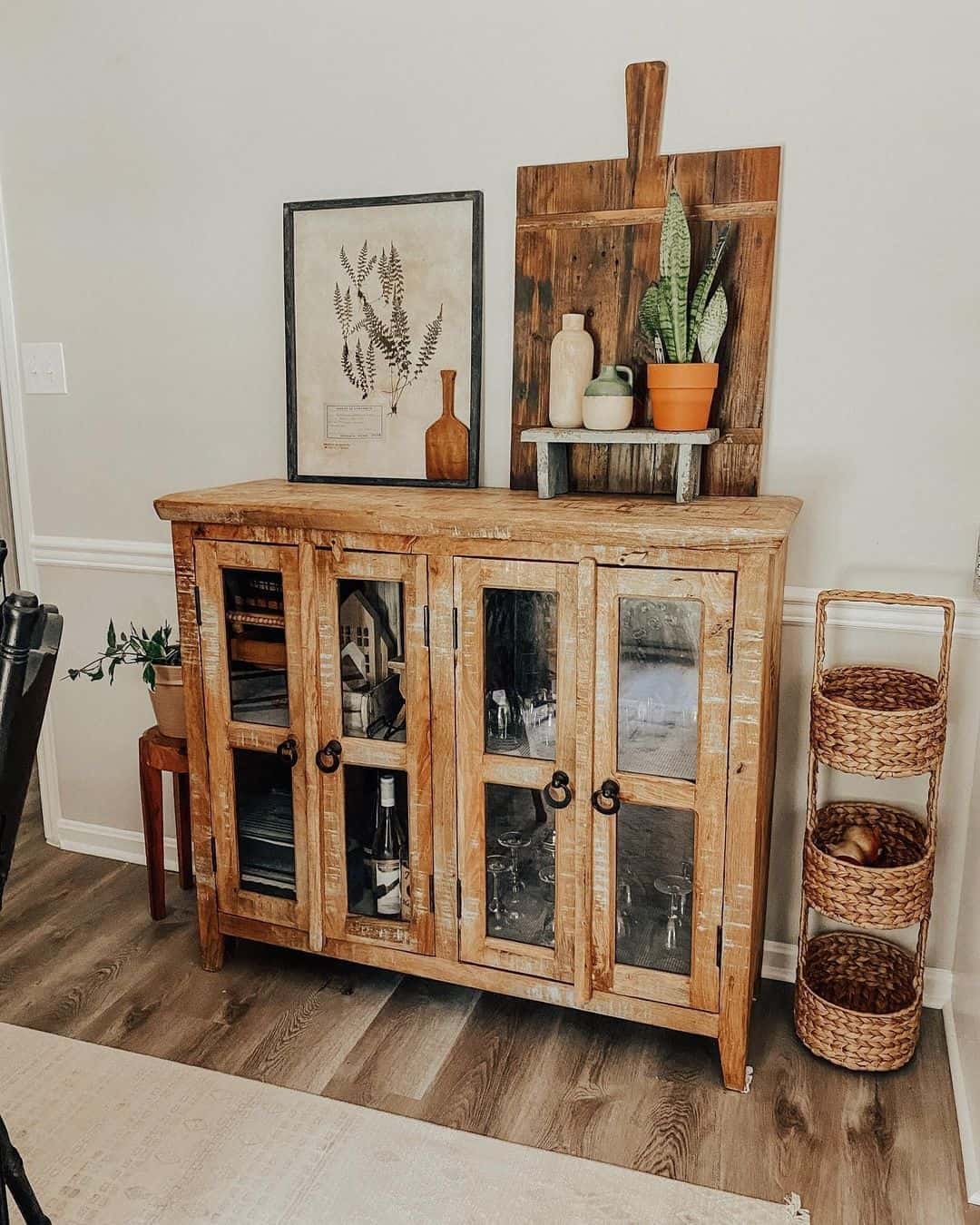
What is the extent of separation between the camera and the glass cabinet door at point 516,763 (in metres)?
1.90

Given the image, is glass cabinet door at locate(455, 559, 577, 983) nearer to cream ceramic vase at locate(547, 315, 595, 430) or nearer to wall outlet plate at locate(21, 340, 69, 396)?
cream ceramic vase at locate(547, 315, 595, 430)

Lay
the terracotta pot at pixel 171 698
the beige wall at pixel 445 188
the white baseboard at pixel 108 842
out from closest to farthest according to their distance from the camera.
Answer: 1. the beige wall at pixel 445 188
2. the terracotta pot at pixel 171 698
3. the white baseboard at pixel 108 842

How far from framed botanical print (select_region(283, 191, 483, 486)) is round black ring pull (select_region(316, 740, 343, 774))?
2.09ft

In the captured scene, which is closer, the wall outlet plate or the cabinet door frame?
the cabinet door frame

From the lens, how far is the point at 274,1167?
1740 mm

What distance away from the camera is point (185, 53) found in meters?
2.43

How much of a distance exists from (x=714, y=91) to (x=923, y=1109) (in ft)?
6.46

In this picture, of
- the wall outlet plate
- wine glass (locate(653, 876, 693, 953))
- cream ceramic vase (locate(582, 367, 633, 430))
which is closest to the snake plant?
cream ceramic vase (locate(582, 367, 633, 430))

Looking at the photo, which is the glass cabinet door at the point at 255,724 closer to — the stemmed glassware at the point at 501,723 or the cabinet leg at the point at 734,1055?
the stemmed glassware at the point at 501,723

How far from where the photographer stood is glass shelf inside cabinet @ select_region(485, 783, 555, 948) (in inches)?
78.7

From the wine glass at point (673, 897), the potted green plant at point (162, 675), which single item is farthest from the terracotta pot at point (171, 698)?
the wine glass at point (673, 897)

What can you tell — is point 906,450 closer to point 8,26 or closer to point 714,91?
point 714,91

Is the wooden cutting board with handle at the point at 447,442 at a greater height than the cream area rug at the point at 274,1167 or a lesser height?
greater

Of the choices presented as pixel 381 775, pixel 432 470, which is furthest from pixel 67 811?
pixel 432 470
